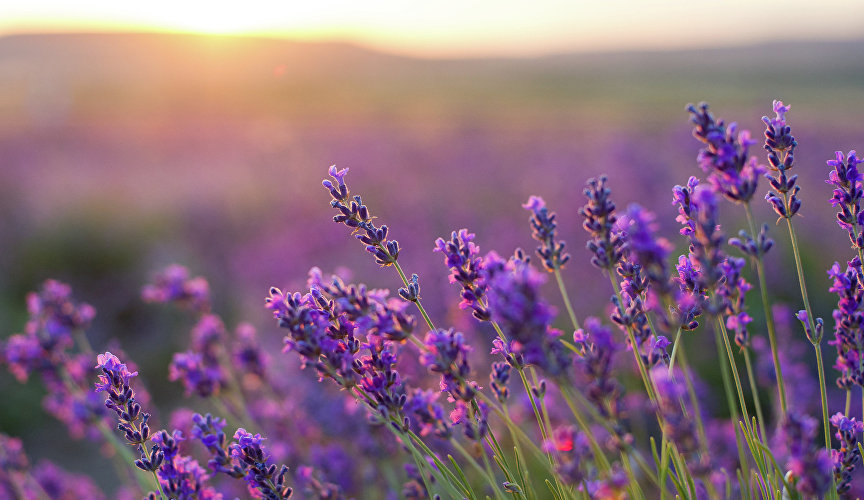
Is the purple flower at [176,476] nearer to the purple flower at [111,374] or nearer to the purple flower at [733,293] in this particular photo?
the purple flower at [111,374]

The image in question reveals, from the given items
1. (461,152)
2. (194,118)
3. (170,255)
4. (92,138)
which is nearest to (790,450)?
(170,255)

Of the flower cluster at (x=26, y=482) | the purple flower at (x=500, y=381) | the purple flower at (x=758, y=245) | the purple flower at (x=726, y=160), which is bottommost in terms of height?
the flower cluster at (x=26, y=482)

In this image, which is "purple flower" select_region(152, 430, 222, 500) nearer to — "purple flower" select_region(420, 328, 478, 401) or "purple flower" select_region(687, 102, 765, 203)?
"purple flower" select_region(420, 328, 478, 401)

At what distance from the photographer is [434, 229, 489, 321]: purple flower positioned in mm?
1561

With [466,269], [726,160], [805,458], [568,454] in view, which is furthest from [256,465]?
[726,160]

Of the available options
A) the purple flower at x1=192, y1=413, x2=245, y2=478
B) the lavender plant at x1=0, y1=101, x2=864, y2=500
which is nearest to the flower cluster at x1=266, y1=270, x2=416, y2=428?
the lavender plant at x1=0, y1=101, x2=864, y2=500

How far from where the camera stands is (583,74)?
6166 centimetres

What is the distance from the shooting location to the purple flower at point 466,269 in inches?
61.4

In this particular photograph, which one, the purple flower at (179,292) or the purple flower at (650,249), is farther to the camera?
the purple flower at (179,292)

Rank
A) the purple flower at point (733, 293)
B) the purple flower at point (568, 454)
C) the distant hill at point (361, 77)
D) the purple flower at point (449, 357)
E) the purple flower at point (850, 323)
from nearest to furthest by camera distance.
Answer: the purple flower at point (568, 454) < the purple flower at point (449, 357) < the purple flower at point (733, 293) < the purple flower at point (850, 323) < the distant hill at point (361, 77)

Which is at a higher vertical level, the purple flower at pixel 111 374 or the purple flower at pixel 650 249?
the purple flower at pixel 650 249

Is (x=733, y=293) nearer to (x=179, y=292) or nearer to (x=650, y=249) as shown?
(x=650, y=249)

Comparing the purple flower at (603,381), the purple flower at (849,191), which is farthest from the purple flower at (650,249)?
the purple flower at (849,191)

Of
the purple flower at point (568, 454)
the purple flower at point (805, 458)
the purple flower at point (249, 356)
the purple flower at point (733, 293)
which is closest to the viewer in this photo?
the purple flower at point (805, 458)
